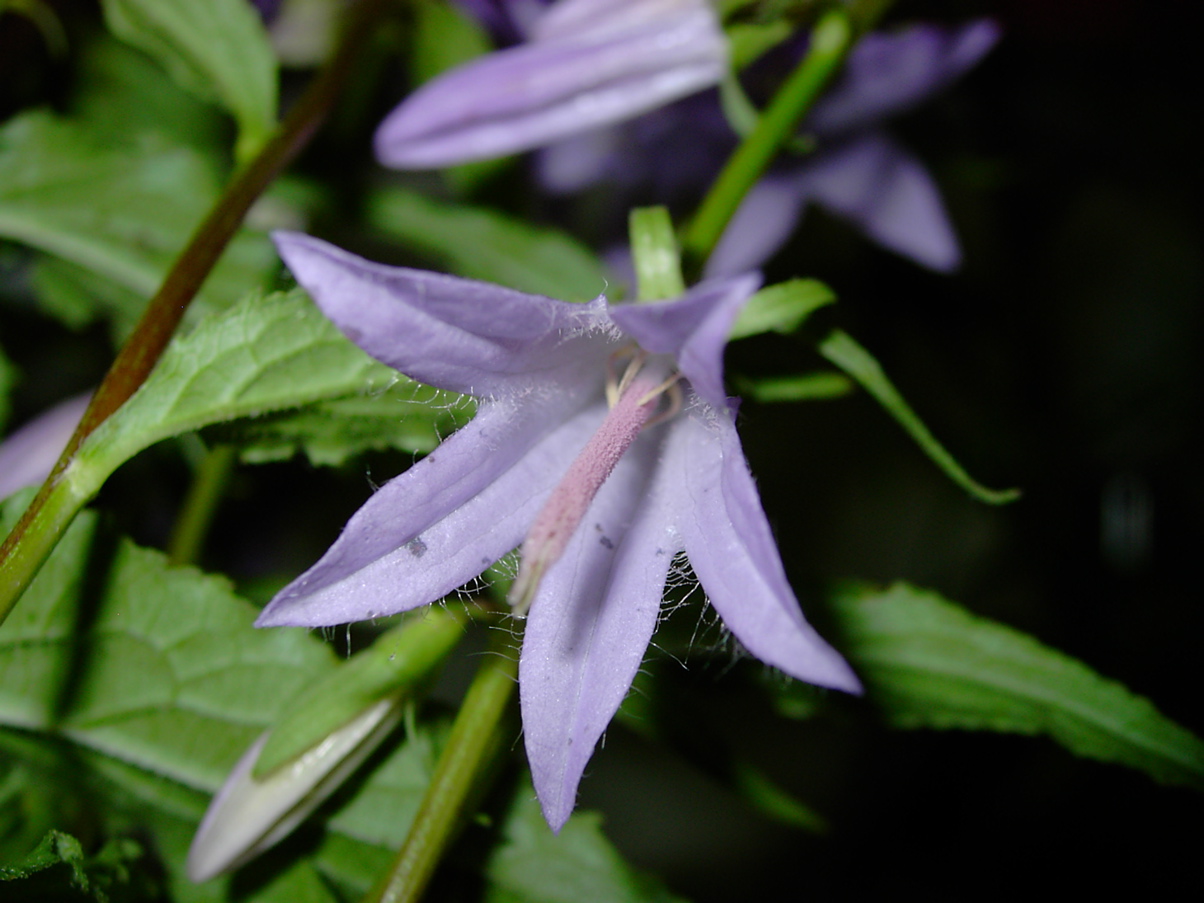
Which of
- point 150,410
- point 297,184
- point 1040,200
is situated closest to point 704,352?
point 150,410

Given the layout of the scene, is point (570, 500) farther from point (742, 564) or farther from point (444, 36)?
Answer: point (444, 36)

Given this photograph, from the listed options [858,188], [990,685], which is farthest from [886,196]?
[990,685]

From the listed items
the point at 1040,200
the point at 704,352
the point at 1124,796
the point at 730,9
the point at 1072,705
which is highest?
the point at 730,9

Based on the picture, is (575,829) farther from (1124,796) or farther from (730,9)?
(1124,796)

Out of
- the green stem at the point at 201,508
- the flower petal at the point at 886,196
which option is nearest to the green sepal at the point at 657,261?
the green stem at the point at 201,508

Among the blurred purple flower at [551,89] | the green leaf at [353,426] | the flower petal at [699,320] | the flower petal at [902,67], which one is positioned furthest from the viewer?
the flower petal at [902,67]

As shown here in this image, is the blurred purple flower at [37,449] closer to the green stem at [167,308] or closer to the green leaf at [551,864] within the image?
the green stem at [167,308]
